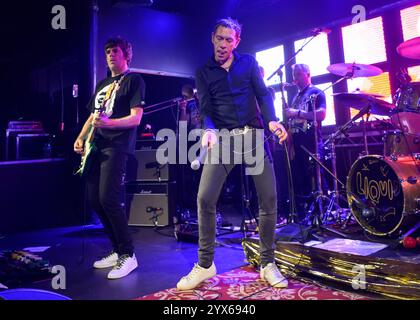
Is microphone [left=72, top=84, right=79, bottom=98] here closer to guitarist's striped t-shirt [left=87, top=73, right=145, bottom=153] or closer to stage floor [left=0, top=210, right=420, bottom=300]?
stage floor [left=0, top=210, right=420, bottom=300]

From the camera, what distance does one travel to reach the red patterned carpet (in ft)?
8.10

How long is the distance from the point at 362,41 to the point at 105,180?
18.0 ft

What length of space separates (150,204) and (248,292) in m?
3.54

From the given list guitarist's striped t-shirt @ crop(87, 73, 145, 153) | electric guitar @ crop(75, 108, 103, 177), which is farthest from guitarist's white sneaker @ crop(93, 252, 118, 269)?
guitarist's striped t-shirt @ crop(87, 73, 145, 153)

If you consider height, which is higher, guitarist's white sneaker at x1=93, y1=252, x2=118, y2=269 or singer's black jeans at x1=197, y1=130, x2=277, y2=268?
singer's black jeans at x1=197, y1=130, x2=277, y2=268

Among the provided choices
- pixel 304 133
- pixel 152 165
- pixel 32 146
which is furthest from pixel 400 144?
pixel 32 146

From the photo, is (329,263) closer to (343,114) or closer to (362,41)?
(343,114)

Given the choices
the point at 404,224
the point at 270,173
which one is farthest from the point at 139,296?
the point at 404,224

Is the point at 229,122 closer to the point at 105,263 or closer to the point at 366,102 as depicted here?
the point at 105,263

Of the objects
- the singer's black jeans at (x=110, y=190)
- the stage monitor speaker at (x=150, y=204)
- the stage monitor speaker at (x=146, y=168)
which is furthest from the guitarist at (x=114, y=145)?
the stage monitor speaker at (x=146, y=168)

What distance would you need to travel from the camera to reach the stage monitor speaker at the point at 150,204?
5734mm

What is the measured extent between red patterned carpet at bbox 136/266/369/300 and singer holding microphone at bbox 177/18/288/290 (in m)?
0.08

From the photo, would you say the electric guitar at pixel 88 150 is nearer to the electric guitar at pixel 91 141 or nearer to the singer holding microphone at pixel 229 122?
the electric guitar at pixel 91 141

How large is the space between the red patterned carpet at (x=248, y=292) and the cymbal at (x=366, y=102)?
227 centimetres
